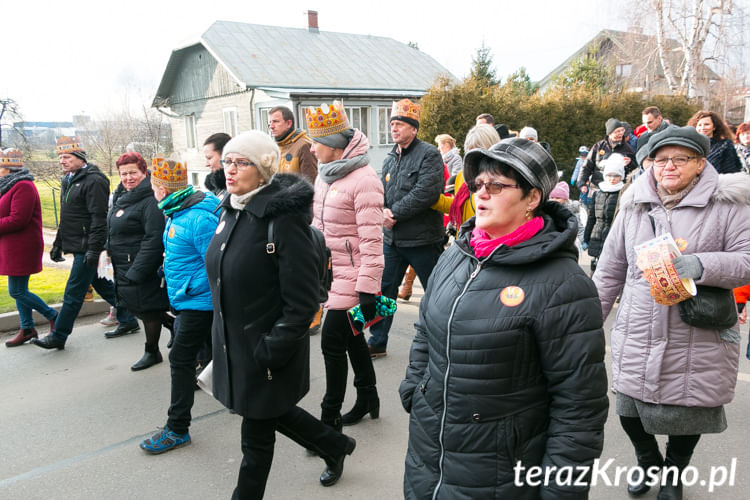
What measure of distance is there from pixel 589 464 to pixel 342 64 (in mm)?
26831

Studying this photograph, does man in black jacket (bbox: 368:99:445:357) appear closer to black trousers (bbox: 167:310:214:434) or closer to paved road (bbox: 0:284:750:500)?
paved road (bbox: 0:284:750:500)

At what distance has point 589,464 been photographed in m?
1.74

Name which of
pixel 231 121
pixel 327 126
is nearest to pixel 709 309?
pixel 327 126

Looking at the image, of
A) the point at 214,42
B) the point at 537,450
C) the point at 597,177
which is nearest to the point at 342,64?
the point at 214,42

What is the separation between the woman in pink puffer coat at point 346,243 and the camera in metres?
3.64

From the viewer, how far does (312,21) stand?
93.8 feet

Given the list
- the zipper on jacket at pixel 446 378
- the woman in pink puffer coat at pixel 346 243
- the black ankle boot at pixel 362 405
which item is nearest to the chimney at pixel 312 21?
the woman in pink puffer coat at pixel 346 243

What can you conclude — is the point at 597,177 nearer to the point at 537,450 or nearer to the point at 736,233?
the point at 736,233

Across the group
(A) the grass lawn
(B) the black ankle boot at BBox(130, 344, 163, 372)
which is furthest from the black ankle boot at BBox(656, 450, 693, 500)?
(A) the grass lawn

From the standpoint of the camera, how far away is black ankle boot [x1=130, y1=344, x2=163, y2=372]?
5211 mm

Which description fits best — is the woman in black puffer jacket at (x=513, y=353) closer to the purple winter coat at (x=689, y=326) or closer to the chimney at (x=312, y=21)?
the purple winter coat at (x=689, y=326)

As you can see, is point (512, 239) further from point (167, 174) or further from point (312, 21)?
point (312, 21)

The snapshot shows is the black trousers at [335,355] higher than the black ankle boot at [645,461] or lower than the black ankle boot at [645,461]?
higher

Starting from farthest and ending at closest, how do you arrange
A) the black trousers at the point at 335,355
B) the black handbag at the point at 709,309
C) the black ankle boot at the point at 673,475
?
the black trousers at the point at 335,355 < the black ankle boot at the point at 673,475 < the black handbag at the point at 709,309
